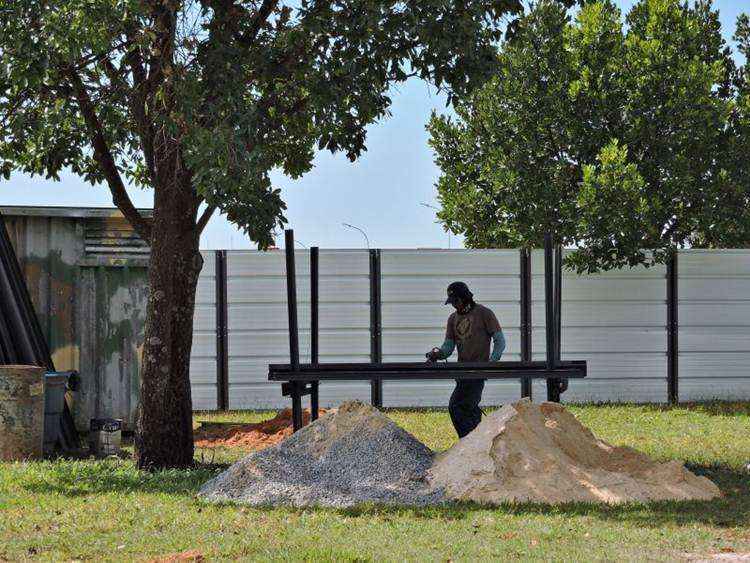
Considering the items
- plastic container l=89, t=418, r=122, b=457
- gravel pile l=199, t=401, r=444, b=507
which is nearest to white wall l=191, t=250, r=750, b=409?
plastic container l=89, t=418, r=122, b=457

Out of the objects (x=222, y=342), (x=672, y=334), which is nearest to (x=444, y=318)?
(x=222, y=342)

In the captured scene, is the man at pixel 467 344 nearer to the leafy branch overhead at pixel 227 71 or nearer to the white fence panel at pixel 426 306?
the leafy branch overhead at pixel 227 71

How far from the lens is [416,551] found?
25.4ft

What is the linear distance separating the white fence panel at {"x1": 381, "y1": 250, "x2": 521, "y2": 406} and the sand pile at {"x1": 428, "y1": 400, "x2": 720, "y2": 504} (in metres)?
7.29

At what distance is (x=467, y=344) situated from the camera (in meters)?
12.3

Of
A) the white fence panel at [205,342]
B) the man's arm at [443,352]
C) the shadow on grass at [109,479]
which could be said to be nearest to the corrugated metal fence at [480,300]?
the white fence panel at [205,342]

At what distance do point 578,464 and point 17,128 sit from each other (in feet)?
19.6

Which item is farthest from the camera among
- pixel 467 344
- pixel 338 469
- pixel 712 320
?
pixel 712 320

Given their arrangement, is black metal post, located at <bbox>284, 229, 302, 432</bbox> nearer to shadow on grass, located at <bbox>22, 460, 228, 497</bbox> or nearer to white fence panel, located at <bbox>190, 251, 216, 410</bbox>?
shadow on grass, located at <bbox>22, 460, 228, 497</bbox>

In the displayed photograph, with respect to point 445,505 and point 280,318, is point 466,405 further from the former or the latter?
point 280,318

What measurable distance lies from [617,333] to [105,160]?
9.50 m

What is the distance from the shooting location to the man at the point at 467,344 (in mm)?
12086

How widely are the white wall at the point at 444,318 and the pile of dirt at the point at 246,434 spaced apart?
7.90 ft

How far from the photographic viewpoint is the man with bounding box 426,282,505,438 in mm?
12086
